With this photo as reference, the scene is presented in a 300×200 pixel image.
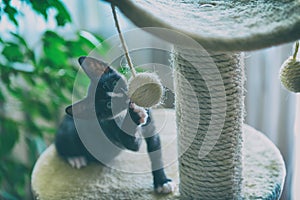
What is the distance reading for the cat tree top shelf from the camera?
2.11 feet

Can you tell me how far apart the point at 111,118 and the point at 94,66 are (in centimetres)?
11

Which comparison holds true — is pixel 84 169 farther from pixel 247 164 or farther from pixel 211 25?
pixel 211 25

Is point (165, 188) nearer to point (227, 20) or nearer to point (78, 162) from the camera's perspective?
point (78, 162)

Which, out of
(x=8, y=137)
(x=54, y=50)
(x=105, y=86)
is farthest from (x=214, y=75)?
(x=8, y=137)

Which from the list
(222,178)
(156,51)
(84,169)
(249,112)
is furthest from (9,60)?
(249,112)

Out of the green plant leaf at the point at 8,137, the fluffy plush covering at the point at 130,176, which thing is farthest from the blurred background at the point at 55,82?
the fluffy plush covering at the point at 130,176

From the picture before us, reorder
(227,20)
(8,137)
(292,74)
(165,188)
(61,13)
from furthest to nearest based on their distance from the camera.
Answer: (8,137), (61,13), (165,188), (292,74), (227,20)

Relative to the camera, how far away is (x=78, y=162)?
106cm

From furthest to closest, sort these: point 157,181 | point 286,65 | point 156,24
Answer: point 157,181 < point 286,65 < point 156,24

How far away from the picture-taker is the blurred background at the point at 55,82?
4.00 feet

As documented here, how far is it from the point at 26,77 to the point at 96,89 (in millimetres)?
462

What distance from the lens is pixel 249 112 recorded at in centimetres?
154

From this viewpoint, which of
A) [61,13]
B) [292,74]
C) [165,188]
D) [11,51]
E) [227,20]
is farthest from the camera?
[11,51]

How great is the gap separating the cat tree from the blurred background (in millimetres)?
265
